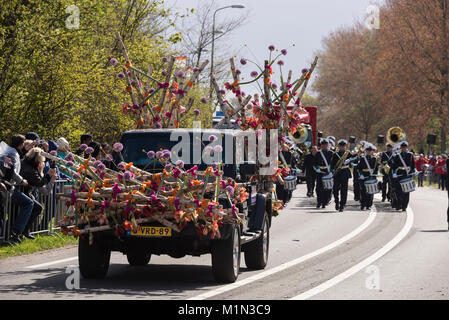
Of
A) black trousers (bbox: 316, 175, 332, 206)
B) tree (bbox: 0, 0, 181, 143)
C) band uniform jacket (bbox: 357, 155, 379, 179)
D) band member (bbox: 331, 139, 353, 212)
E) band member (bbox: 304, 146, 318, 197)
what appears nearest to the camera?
tree (bbox: 0, 0, 181, 143)

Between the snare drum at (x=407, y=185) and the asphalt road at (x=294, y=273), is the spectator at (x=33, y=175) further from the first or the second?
the snare drum at (x=407, y=185)

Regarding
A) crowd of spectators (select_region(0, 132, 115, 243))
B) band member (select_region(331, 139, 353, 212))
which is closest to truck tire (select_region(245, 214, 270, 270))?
crowd of spectators (select_region(0, 132, 115, 243))

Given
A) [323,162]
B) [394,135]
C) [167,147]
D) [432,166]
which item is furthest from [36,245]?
[432,166]

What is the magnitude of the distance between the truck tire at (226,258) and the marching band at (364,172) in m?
15.9

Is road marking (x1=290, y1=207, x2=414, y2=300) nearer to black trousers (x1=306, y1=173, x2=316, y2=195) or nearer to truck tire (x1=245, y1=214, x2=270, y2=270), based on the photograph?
truck tire (x1=245, y1=214, x2=270, y2=270)

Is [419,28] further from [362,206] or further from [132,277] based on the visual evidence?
[132,277]

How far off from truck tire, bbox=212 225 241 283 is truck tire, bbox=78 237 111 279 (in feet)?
4.37

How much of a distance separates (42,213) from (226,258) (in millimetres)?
6419

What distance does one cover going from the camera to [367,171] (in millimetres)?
28609

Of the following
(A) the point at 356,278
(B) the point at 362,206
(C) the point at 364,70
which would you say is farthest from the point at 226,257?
(C) the point at 364,70

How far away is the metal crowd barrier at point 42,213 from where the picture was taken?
14695 mm

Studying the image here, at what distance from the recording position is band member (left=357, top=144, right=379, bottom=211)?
2773 cm

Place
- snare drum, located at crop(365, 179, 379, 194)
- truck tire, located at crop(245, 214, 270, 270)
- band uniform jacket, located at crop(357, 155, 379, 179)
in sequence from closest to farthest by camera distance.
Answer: truck tire, located at crop(245, 214, 270, 270), snare drum, located at crop(365, 179, 379, 194), band uniform jacket, located at crop(357, 155, 379, 179)

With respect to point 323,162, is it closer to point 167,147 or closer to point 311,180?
point 311,180
